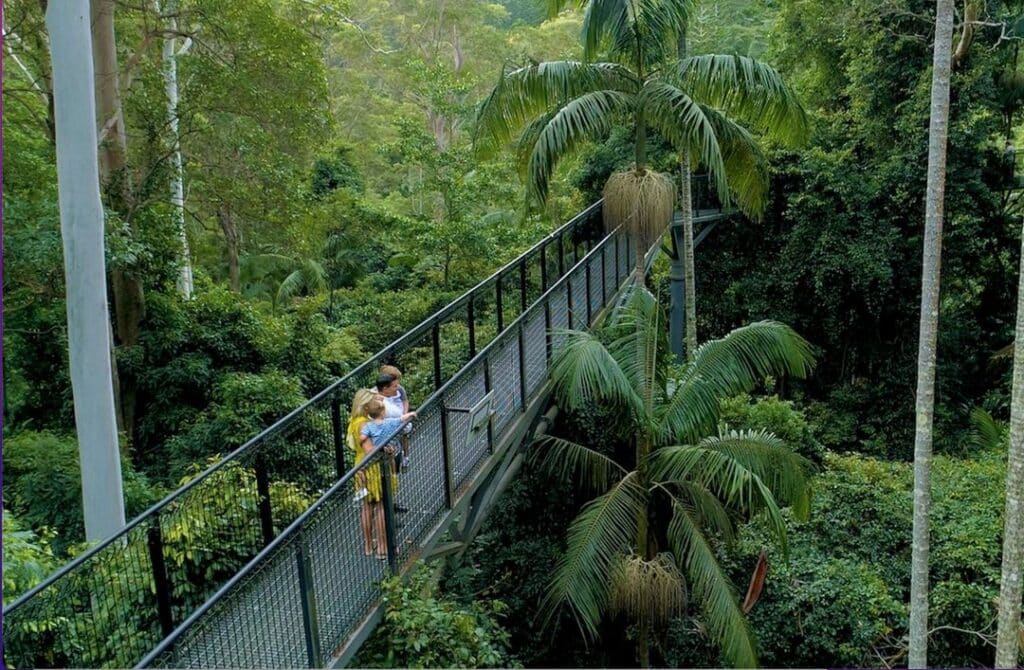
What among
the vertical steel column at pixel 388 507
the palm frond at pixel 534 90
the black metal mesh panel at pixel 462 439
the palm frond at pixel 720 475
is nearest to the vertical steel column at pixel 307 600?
the vertical steel column at pixel 388 507

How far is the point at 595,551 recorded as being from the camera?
6.62 metres

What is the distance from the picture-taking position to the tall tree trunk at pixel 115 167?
34.1ft

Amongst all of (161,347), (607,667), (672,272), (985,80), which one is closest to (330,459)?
(607,667)

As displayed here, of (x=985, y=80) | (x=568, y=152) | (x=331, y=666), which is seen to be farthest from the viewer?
(x=985, y=80)

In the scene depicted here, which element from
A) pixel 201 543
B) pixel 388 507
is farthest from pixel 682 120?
pixel 201 543

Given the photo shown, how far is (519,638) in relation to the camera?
8.27 metres

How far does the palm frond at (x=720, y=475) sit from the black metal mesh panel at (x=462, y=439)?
1.70 meters

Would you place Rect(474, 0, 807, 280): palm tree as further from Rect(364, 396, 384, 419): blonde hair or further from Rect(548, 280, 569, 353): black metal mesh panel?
Rect(364, 396, 384, 419): blonde hair

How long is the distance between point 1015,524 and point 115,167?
1115cm

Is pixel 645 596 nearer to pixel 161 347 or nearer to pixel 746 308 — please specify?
pixel 161 347

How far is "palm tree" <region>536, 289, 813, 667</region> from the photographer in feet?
21.5

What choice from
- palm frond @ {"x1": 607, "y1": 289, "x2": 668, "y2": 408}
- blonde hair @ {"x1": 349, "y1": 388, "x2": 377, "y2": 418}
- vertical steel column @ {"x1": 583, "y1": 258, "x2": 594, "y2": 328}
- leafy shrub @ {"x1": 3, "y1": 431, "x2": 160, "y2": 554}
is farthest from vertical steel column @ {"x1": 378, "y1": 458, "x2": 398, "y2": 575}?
vertical steel column @ {"x1": 583, "y1": 258, "x2": 594, "y2": 328}

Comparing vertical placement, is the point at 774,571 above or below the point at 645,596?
below

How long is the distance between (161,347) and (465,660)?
8.08 metres
